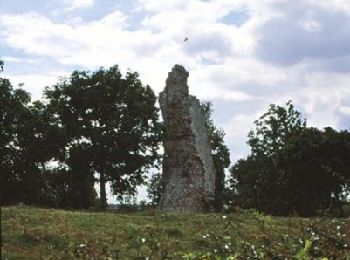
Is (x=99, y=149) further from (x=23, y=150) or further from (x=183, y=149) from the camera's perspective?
(x=183, y=149)

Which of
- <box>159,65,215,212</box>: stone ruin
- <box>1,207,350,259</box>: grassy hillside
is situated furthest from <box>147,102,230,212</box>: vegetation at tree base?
<box>1,207,350,259</box>: grassy hillside

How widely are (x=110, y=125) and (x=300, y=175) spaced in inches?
655

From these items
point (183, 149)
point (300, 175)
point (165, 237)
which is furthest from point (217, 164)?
point (165, 237)

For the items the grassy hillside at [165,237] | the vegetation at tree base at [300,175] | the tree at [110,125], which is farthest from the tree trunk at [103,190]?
the grassy hillside at [165,237]

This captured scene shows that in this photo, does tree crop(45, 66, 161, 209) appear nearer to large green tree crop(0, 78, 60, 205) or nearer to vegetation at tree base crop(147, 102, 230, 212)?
large green tree crop(0, 78, 60, 205)

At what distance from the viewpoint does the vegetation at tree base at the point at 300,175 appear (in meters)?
51.3

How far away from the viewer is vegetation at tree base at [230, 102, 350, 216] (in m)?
51.3

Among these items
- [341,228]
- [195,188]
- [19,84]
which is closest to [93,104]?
[19,84]

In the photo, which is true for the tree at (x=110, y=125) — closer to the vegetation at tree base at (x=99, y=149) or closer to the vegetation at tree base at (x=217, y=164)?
the vegetation at tree base at (x=99, y=149)

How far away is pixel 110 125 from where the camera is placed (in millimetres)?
50281

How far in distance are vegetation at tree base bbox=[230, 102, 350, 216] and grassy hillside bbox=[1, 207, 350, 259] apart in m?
31.0

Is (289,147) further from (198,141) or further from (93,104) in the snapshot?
(198,141)

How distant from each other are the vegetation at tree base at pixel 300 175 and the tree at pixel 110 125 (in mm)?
9422

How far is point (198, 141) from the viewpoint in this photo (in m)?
34.4
